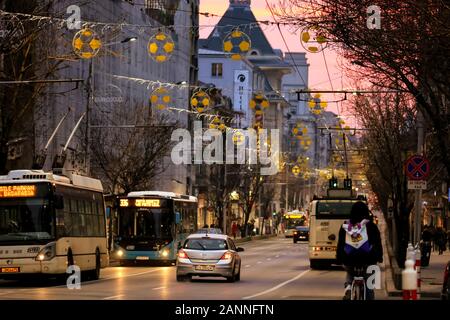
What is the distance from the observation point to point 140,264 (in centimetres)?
5459

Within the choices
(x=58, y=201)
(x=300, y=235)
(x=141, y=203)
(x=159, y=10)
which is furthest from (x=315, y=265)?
(x=300, y=235)

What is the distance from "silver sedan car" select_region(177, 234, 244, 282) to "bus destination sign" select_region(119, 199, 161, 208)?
50.0 ft

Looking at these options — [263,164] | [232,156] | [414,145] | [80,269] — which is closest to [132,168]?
[414,145]

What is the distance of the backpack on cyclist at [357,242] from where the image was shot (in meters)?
19.0

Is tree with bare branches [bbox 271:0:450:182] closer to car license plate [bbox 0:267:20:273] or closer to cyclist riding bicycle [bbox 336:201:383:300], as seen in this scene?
cyclist riding bicycle [bbox 336:201:383:300]

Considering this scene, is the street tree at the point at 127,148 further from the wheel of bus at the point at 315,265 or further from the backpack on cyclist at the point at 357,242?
the backpack on cyclist at the point at 357,242

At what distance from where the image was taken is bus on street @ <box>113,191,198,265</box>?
5119 centimetres

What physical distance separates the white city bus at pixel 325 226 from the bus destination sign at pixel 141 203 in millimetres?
6378

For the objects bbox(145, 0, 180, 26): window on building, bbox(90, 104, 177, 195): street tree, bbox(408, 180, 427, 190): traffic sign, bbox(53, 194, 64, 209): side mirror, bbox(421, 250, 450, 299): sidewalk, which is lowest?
bbox(421, 250, 450, 299): sidewalk

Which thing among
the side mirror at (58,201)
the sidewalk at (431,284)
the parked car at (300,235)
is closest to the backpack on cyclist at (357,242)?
the sidewalk at (431,284)

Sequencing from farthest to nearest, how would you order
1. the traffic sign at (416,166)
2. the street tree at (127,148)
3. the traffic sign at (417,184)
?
the street tree at (127,148), the traffic sign at (417,184), the traffic sign at (416,166)

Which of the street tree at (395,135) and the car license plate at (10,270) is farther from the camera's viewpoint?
the street tree at (395,135)

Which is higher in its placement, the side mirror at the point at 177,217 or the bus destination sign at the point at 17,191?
the bus destination sign at the point at 17,191

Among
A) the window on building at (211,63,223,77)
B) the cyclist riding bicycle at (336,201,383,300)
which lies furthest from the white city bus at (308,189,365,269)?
the window on building at (211,63,223,77)
